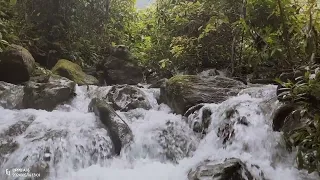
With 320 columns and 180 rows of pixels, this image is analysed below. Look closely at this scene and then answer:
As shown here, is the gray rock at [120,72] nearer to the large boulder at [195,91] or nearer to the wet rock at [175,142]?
the large boulder at [195,91]

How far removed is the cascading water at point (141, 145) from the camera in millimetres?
4316

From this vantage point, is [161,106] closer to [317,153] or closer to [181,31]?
[181,31]

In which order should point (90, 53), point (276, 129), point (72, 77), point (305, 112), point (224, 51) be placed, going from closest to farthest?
point (305, 112) → point (276, 129) → point (72, 77) → point (224, 51) → point (90, 53)

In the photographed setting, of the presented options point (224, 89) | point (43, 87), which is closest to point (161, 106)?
point (224, 89)

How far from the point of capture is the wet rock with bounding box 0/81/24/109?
6.32 meters

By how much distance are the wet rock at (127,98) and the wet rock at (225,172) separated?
2897 mm

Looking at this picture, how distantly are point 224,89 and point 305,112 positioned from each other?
3.25 meters

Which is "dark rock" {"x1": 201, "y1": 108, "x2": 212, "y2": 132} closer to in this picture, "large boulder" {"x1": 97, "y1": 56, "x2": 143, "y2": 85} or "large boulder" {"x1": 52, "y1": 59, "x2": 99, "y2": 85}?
"large boulder" {"x1": 52, "y1": 59, "x2": 99, "y2": 85}

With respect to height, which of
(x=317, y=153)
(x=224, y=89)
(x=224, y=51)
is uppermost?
(x=224, y=51)

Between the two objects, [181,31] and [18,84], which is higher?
[181,31]

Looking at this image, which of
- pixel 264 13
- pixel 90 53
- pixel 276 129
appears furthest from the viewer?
pixel 90 53

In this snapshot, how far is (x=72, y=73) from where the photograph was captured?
8461 millimetres

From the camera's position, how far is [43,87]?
6492mm

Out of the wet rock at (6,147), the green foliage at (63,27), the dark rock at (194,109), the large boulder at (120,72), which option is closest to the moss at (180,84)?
the dark rock at (194,109)
